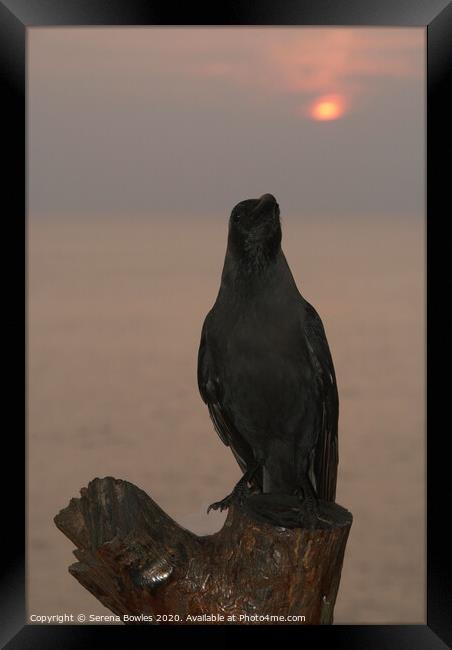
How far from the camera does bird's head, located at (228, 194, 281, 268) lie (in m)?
3.52

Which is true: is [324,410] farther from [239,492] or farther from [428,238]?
[428,238]

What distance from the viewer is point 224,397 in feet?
12.6

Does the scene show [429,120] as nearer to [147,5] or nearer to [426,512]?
[147,5]

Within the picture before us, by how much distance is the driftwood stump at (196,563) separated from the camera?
135 inches

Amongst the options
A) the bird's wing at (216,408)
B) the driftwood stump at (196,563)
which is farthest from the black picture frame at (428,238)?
the bird's wing at (216,408)

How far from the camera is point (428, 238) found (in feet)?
12.4

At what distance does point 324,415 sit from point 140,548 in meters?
1.14

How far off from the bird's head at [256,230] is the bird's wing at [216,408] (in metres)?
0.42

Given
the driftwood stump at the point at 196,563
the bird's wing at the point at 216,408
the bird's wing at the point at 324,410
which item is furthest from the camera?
the bird's wing at the point at 216,408

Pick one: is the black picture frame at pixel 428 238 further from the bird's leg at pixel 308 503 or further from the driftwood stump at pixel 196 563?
the bird's leg at pixel 308 503

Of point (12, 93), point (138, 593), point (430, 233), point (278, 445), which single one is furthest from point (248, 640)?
point (12, 93)

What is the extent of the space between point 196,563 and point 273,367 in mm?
1039

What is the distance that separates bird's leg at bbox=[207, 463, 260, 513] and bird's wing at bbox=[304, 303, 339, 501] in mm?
362

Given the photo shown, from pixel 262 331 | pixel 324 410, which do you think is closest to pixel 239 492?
pixel 324 410
